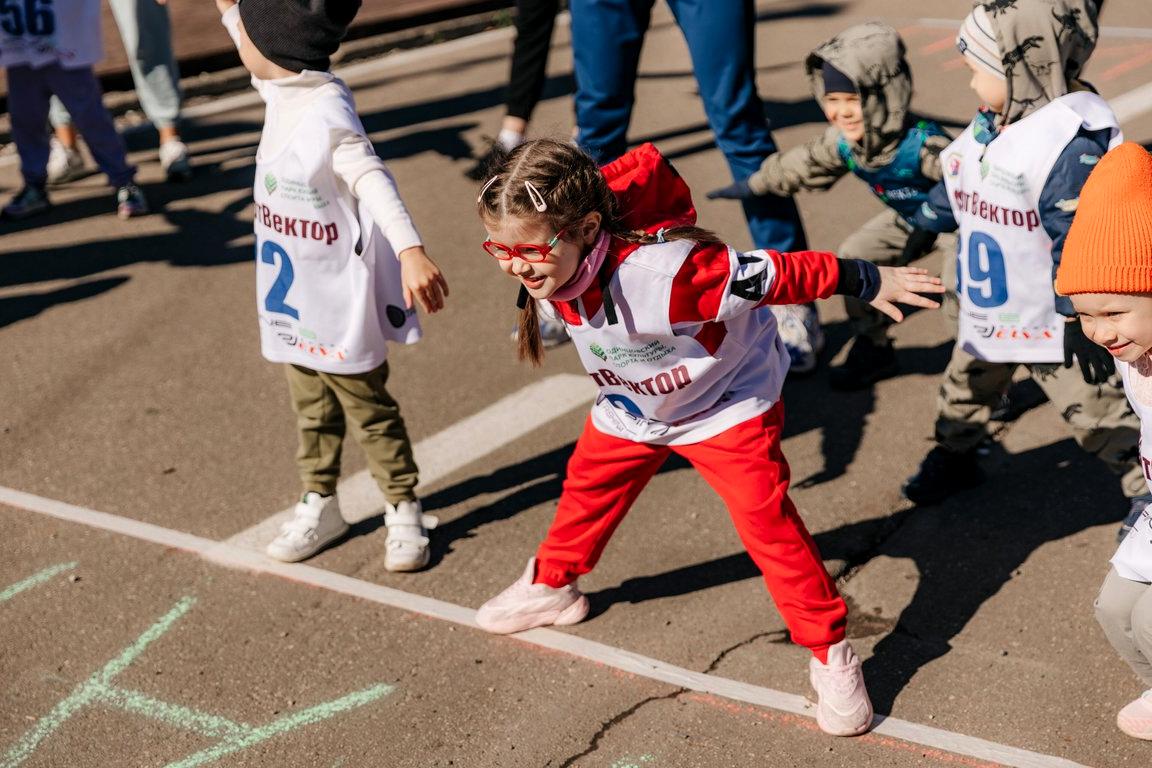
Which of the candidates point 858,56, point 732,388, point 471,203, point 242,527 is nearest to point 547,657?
point 732,388

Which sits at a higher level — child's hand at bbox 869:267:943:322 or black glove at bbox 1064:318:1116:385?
child's hand at bbox 869:267:943:322

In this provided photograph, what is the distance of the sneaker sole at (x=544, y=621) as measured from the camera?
3.86 m

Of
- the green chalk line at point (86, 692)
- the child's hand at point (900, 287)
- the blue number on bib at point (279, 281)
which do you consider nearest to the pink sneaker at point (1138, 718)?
the child's hand at point (900, 287)

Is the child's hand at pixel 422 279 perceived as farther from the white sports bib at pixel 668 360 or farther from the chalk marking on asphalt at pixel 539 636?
the chalk marking on asphalt at pixel 539 636

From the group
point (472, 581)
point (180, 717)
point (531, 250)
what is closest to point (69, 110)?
point (472, 581)

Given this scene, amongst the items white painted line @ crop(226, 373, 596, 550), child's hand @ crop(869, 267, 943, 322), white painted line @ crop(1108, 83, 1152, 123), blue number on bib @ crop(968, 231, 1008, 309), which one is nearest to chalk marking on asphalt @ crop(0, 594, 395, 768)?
white painted line @ crop(226, 373, 596, 550)

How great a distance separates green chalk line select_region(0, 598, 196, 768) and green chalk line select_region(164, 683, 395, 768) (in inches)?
15.7

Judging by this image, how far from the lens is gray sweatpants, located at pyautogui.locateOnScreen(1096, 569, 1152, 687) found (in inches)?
118

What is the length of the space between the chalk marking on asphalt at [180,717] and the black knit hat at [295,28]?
5.75ft

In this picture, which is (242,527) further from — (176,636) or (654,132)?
(654,132)

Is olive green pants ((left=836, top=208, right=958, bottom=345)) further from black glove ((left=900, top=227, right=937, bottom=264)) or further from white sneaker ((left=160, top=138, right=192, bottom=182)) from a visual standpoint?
white sneaker ((left=160, top=138, right=192, bottom=182))

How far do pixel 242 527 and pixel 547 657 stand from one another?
1302 millimetres

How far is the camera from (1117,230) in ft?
8.98

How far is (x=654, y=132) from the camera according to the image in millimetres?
8195
